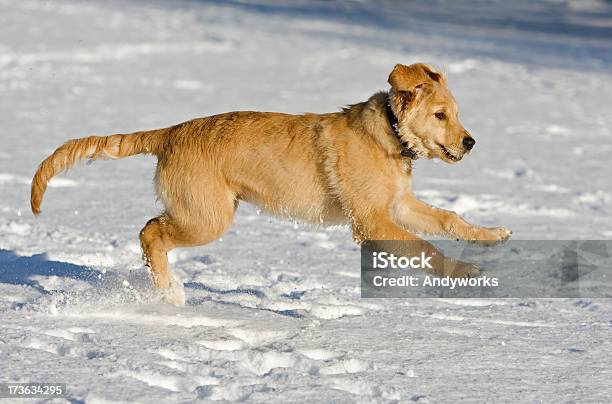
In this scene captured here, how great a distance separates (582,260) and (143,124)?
5804 millimetres

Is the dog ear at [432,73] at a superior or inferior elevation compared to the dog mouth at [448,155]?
superior

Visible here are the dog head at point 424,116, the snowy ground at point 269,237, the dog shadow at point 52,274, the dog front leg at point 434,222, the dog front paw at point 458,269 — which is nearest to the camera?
the snowy ground at point 269,237

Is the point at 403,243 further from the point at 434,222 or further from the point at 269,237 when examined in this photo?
the point at 269,237

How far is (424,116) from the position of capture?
15.9 feet

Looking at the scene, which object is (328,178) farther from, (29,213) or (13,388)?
(29,213)

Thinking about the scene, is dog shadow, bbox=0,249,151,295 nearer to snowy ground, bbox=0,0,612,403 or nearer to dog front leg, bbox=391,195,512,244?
snowy ground, bbox=0,0,612,403

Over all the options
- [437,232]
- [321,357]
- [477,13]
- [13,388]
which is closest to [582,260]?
[437,232]

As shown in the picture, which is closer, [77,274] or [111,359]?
[111,359]

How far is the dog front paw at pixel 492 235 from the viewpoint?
4879mm

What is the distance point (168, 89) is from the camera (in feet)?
43.1

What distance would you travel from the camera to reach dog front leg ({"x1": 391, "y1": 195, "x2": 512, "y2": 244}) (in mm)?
4930

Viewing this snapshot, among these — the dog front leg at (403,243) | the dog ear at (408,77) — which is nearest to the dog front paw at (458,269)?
the dog front leg at (403,243)

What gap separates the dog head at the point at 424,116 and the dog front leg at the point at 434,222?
302 millimetres

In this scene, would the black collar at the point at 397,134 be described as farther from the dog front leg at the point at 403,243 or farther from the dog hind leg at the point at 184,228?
the dog hind leg at the point at 184,228
